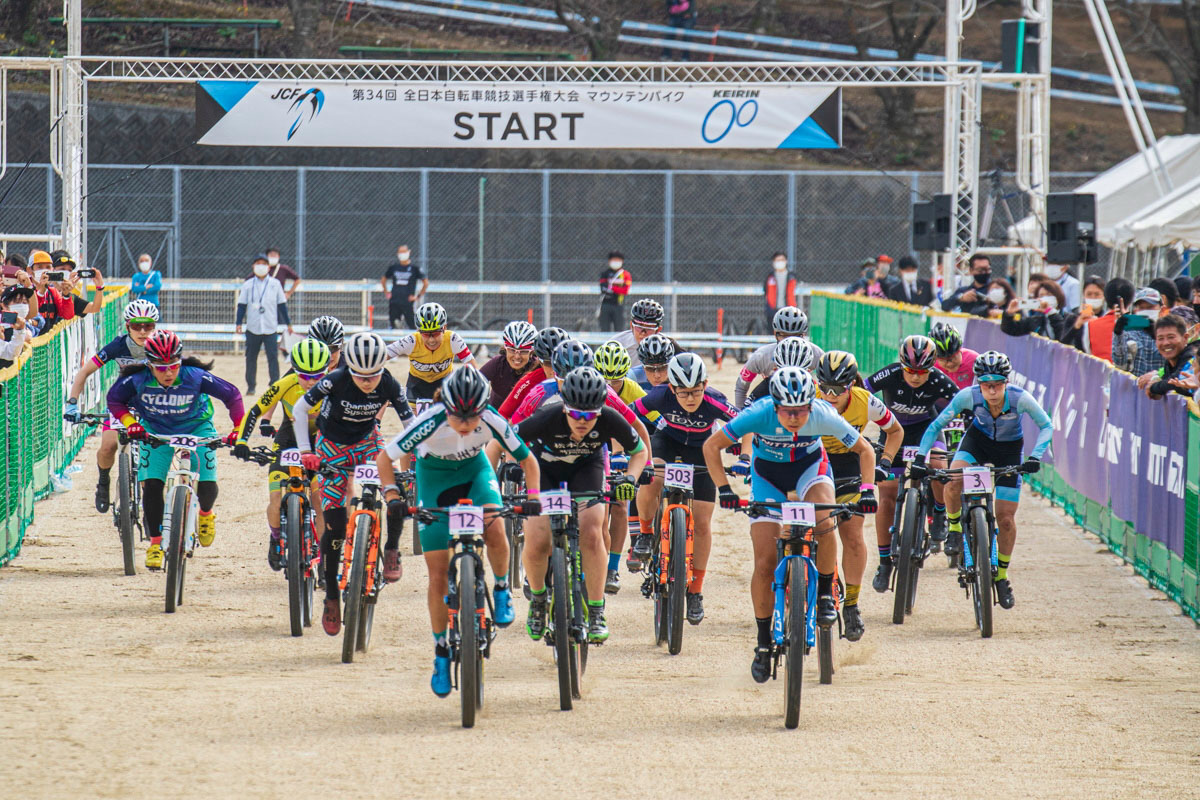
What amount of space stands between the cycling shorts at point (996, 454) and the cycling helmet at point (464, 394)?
409 centimetres

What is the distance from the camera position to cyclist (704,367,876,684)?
26.6ft

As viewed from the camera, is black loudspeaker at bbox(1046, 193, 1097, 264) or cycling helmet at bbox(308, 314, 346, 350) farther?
black loudspeaker at bbox(1046, 193, 1097, 264)

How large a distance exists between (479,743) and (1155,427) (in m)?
6.22

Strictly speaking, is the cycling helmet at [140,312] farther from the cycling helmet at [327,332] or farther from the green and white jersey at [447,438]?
the green and white jersey at [447,438]

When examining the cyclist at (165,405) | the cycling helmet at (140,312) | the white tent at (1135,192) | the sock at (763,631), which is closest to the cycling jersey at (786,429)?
the sock at (763,631)

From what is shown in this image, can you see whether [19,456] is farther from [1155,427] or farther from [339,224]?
[339,224]

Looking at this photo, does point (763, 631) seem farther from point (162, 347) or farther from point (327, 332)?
point (162, 347)

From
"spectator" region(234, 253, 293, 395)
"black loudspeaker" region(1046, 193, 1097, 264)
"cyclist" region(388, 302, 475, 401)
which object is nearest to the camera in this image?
"cyclist" region(388, 302, 475, 401)

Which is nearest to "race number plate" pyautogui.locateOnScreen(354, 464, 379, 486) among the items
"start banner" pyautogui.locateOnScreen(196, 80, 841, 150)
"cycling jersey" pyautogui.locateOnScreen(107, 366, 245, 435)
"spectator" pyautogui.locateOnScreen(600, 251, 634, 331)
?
"cycling jersey" pyautogui.locateOnScreen(107, 366, 245, 435)

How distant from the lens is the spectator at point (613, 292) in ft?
91.0

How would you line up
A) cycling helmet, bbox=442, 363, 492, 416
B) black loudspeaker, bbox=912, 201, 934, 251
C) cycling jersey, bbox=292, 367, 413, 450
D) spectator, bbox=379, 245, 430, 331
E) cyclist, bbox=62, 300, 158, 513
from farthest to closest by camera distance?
spectator, bbox=379, 245, 430, 331 → black loudspeaker, bbox=912, 201, 934, 251 → cyclist, bbox=62, 300, 158, 513 → cycling jersey, bbox=292, 367, 413, 450 → cycling helmet, bbox=442, 363, 492, 416

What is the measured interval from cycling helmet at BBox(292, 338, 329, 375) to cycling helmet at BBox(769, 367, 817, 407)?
3.32 metres

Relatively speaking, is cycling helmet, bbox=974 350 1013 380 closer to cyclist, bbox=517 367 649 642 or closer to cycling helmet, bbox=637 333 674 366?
cycling helmet, bbox=637 333 674 366

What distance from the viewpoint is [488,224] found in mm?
33594
